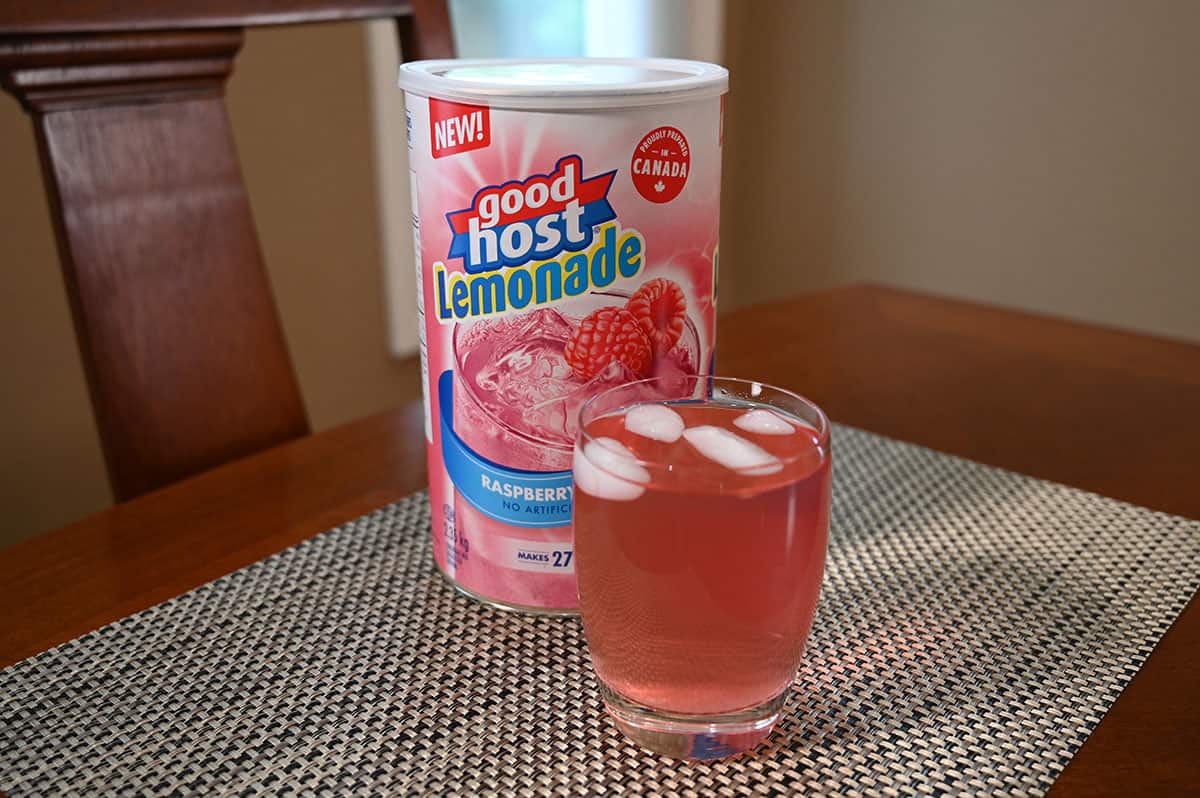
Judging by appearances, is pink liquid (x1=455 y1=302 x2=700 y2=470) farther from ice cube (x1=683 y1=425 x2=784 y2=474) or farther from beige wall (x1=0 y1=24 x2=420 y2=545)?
beige wall (x1=0 y1=24 x2=420 y2=545)

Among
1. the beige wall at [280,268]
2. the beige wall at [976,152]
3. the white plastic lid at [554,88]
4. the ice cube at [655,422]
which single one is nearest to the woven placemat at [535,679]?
the ice cube at [655,422]

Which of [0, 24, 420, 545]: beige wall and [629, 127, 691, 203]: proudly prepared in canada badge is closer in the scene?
[629, 127, 691, 203]: proudly prepared in canada badge

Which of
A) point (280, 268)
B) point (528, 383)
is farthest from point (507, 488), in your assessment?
point (280, 268)

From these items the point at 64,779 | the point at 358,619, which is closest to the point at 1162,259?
the point at 358,619

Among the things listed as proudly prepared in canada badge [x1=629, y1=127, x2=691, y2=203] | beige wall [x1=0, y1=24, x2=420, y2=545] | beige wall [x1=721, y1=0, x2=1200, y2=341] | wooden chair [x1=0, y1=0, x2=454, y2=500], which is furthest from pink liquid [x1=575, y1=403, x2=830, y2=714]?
beige wall [x1=721, y1=0, x2=1200, y2=341]

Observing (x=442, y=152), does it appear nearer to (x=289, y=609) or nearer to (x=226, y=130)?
(x=289, y=609)

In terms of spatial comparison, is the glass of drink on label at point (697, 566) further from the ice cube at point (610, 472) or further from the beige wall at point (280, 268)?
the beige wall at point (280, 268)
